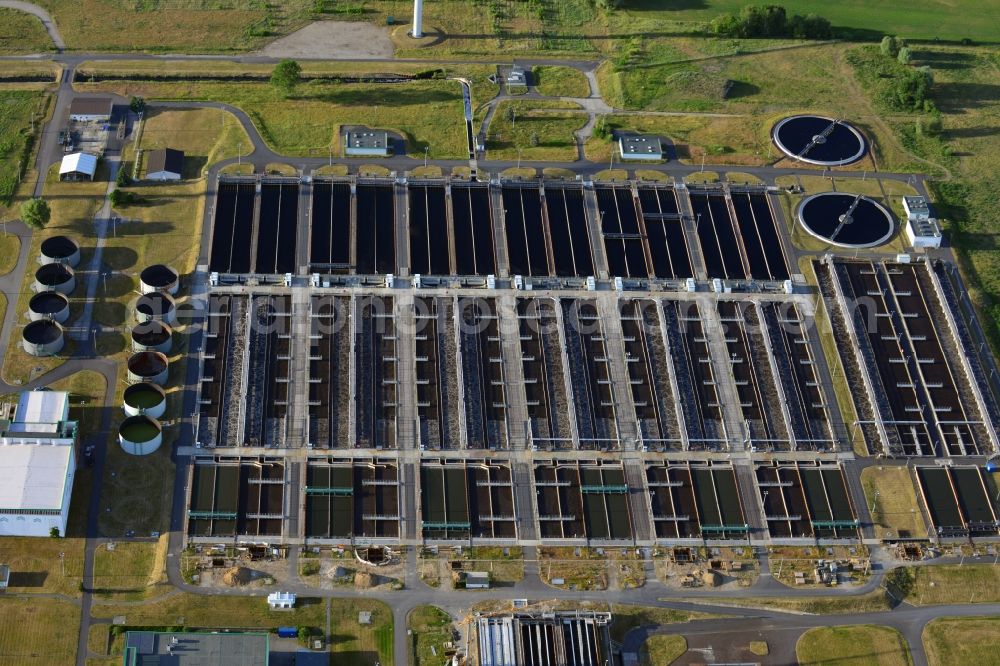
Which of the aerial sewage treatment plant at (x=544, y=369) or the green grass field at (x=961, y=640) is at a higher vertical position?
the aerial sewage treatment plant at (x=544, y=369)

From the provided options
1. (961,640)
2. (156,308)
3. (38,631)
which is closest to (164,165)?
(156,308)

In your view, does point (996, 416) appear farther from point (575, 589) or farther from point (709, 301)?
point (575, 589)

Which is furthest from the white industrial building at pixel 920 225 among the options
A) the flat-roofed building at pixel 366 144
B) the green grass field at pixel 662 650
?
the flat-roofed building at pixel 366 144

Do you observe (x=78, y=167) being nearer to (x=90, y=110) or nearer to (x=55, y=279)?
(x=90, y=110)

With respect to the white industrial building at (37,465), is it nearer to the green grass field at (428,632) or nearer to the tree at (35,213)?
the tree at (35,213)

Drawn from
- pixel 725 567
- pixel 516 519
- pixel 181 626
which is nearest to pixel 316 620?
pixel 181 626

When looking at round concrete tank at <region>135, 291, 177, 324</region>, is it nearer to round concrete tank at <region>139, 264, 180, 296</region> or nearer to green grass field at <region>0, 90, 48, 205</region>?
round concrete tank at <region>139, 264, 180, 296</region>
